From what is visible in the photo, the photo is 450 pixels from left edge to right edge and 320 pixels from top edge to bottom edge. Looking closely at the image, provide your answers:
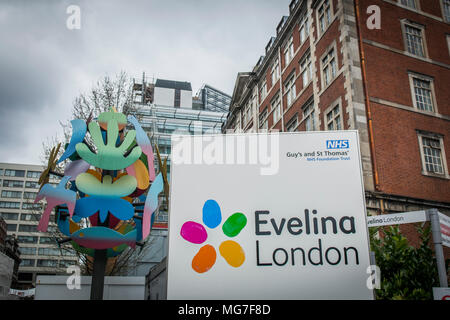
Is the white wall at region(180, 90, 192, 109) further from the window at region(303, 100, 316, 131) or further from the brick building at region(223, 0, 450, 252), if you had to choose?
the window at region(303, 100, 316, 131)

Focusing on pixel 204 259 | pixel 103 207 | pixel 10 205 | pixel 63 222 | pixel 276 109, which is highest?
pixel 10 205

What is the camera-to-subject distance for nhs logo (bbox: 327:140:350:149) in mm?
5266

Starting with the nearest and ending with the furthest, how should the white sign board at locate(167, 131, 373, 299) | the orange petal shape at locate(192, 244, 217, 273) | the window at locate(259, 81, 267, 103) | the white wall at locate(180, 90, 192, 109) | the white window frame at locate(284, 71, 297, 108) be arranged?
the white sign board at locate(167, 131, 373, 299) < the orange petal shape at locate(192, 244, 217, 273) < the white window frame at locate(284, 71, 297, 108) < the window at locate(259, 81, 267, 103) < the white wall at locate(180, 90, 192, 109)

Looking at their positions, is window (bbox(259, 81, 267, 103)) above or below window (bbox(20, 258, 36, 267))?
above

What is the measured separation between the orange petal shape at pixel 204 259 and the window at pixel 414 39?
2002cm

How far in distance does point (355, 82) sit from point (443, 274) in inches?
561

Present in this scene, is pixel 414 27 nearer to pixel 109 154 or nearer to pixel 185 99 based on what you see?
pixel 109 154

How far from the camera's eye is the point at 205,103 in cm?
10131

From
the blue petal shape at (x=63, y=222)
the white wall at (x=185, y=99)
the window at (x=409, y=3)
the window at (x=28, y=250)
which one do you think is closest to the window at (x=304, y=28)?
the window at (x=409, y=3)

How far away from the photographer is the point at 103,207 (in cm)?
704

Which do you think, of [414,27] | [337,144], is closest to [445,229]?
[337,144]

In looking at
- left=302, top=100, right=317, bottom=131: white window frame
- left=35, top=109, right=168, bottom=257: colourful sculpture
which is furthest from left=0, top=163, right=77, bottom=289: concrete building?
left=35, top=109, right=168, bottom=257: colourful sculpture

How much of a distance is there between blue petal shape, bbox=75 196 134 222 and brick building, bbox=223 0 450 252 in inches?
475

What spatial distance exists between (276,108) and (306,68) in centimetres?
553
